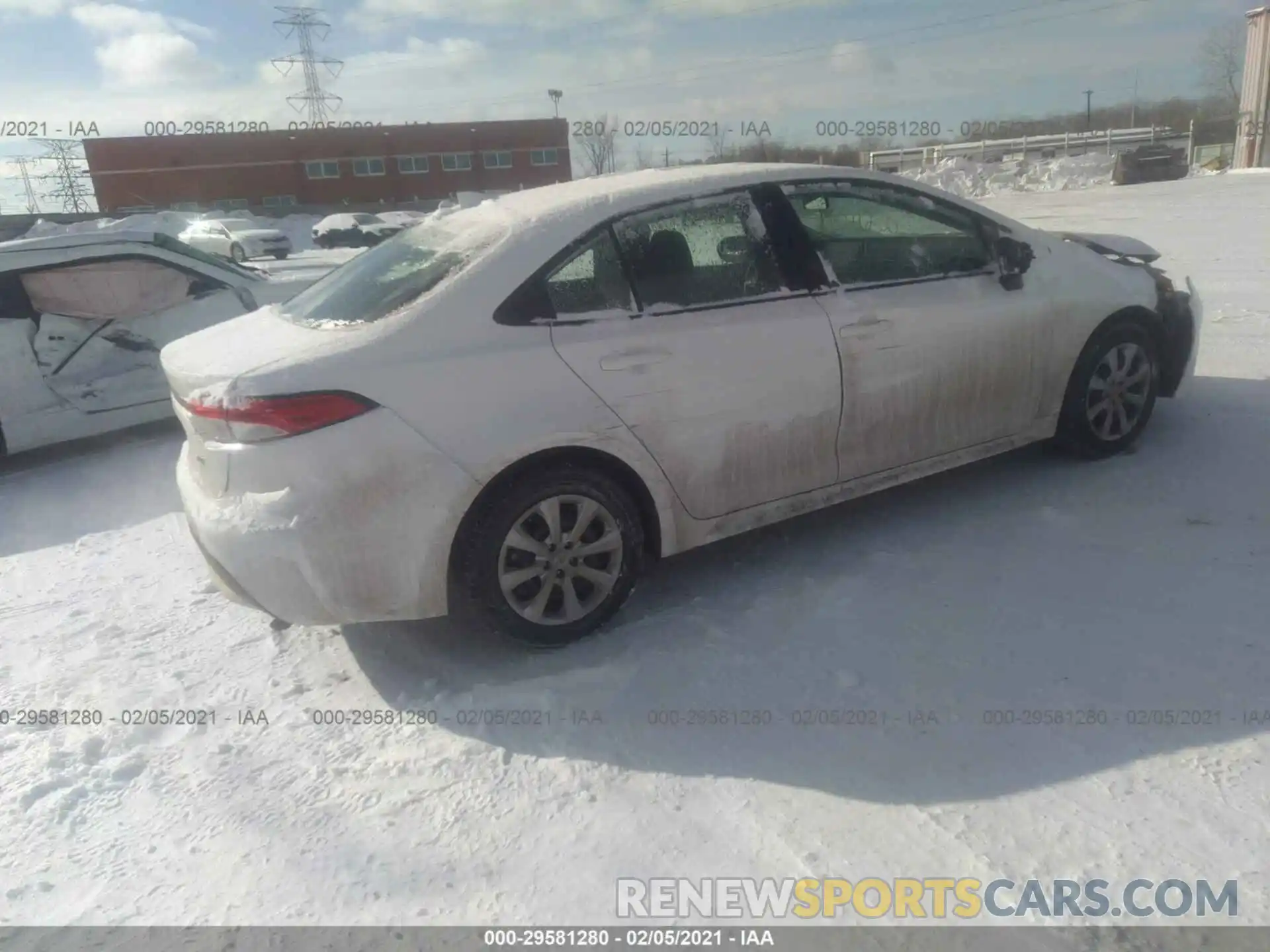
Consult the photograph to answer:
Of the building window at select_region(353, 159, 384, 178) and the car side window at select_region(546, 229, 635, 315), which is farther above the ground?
the building window at select_region(353, 159, 384, 178)

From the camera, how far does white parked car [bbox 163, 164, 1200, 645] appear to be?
2.97 meters

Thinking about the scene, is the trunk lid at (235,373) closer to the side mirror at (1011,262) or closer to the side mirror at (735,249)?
the side mirror at (735,249)

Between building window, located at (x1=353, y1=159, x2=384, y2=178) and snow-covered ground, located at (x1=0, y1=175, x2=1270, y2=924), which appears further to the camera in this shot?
building window, located at (x1=353, y1=159, x2=384, y2=178)

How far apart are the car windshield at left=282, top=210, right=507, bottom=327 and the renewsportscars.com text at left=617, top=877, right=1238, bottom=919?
2072mm

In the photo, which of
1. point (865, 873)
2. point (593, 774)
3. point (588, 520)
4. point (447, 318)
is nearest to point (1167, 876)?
point (865, 873)

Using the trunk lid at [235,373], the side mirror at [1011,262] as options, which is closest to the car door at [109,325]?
the trunk lid at [235,373]

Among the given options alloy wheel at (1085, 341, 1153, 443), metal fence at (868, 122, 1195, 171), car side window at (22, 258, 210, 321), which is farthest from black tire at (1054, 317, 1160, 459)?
metal fence at (868, 122, 1195, 171)

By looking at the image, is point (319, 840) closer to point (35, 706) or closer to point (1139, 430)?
point (35, 706)

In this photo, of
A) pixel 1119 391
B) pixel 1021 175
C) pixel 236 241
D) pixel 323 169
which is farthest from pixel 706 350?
pixel 323 169

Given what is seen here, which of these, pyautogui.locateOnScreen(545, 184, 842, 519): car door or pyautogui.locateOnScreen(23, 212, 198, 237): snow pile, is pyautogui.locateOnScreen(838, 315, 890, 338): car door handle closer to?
pyautogui.locateOnScreen(545, 184, 842, 519): car door

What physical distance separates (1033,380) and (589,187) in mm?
2245

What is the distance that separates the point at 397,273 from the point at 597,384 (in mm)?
926

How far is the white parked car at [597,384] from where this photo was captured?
297 cm

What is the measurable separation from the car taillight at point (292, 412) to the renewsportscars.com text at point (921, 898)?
5.32 feet
